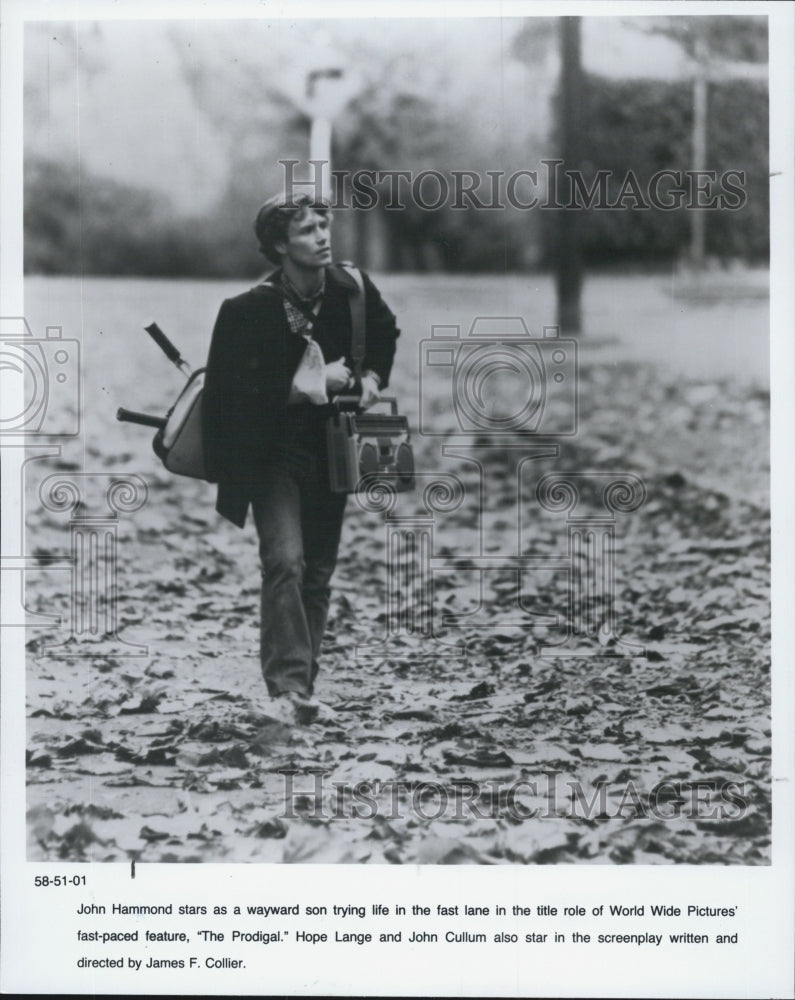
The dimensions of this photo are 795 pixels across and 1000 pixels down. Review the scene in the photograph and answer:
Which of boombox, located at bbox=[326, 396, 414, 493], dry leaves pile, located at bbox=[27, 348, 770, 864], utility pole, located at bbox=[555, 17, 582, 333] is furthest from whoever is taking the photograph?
utility pole, located at bbox=[555, 17, 582, 333]

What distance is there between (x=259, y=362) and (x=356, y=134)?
1.14m

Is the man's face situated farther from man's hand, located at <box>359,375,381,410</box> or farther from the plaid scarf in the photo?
man's hand, located at <box>359,375,381,410</box>

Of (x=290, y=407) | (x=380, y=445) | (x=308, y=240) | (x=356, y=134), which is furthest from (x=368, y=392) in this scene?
(x=356, y=134)

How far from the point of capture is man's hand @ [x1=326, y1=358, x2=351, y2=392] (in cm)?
692

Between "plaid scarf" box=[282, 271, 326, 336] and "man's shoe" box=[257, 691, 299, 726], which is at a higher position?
"plaid scarf" box=[282, 271, 326, 336]

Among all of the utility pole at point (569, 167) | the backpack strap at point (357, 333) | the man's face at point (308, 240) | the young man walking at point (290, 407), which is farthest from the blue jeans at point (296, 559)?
the utility pole at point (569, 167)

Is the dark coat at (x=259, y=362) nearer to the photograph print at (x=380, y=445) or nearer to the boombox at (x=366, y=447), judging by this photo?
the photograph print at (x=380, y=445)

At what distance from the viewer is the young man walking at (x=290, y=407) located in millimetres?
6887

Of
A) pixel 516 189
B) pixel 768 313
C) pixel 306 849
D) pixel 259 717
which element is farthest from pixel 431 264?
pixel 306 849

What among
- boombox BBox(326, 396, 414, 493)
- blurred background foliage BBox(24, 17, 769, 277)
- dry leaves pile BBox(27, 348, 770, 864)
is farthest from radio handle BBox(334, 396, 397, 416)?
blurred background foliage BBox(24, 17, 769, 277)

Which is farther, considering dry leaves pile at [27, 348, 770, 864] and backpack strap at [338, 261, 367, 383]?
backpack strap at [338, 261, 367, 383]

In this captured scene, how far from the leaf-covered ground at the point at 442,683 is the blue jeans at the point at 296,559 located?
9 centimetres

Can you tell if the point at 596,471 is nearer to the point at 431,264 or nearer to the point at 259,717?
the point at 431,264

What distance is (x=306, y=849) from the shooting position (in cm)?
681
